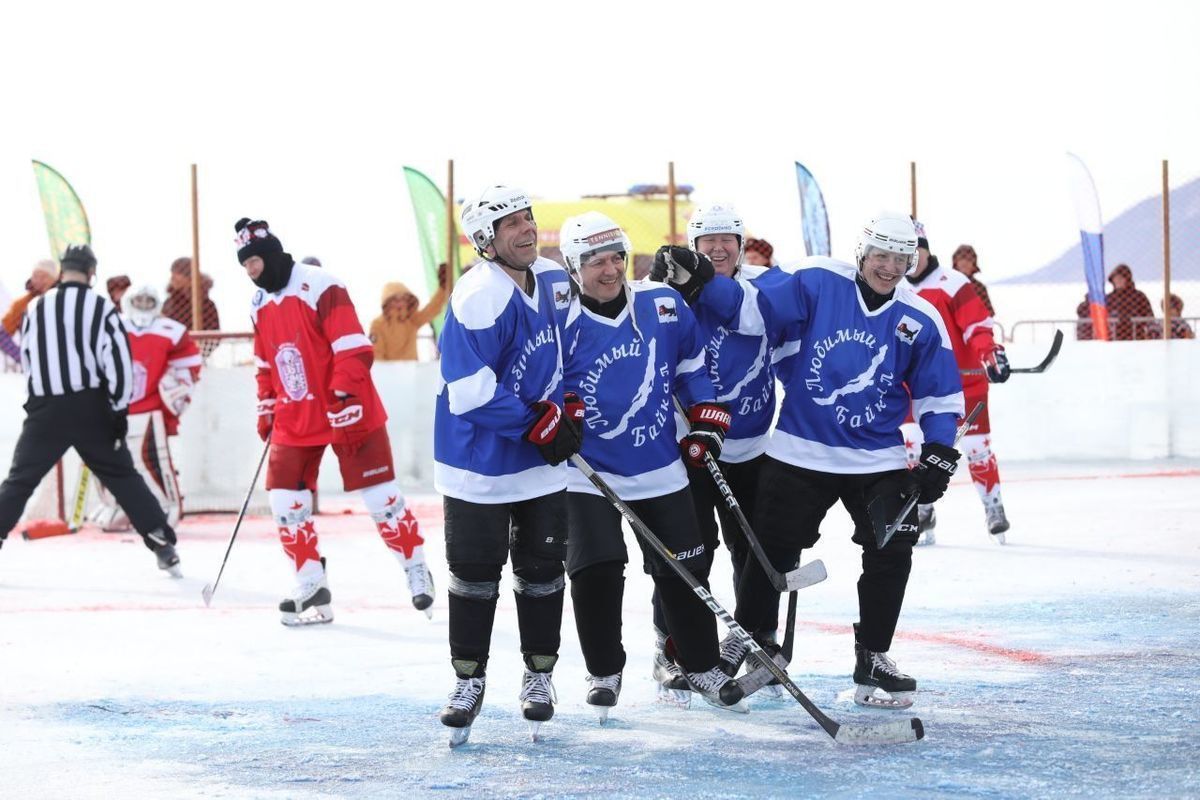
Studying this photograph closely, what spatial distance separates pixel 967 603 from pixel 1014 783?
2.64 metres

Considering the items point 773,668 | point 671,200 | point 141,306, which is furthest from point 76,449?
point 671,200

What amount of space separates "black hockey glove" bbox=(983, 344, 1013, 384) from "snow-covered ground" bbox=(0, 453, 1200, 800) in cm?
81

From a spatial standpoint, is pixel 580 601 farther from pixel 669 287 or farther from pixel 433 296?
pixel 433 296

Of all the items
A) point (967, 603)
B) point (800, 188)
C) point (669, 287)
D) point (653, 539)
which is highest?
point (800, 188)

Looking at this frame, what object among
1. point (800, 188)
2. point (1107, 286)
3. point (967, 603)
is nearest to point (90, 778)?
point (967, 603)

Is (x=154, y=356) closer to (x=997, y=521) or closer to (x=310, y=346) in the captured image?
(x=310, y=346)

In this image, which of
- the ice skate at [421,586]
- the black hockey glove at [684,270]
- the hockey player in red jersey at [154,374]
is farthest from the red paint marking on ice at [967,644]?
the hockey player in red jersey at [154,374]

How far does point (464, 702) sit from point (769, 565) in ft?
3.17

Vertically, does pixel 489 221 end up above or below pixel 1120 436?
above

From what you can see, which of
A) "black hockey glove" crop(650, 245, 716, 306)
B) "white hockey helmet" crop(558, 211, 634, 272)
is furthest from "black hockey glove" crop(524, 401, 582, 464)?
"black hockey glove" crop(650, 245, 716, 306)

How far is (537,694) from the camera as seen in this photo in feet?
13.8

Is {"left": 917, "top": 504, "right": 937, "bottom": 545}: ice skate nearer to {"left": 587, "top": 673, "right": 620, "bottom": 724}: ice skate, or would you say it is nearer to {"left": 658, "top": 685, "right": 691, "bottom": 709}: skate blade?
{"left": 658, "top": 685, "right": 691, "bottom": 709}: skate blade

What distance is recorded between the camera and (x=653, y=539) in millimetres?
4293

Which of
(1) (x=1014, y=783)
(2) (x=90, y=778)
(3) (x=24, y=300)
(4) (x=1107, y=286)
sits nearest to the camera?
(1) (x=1014, y=783)
